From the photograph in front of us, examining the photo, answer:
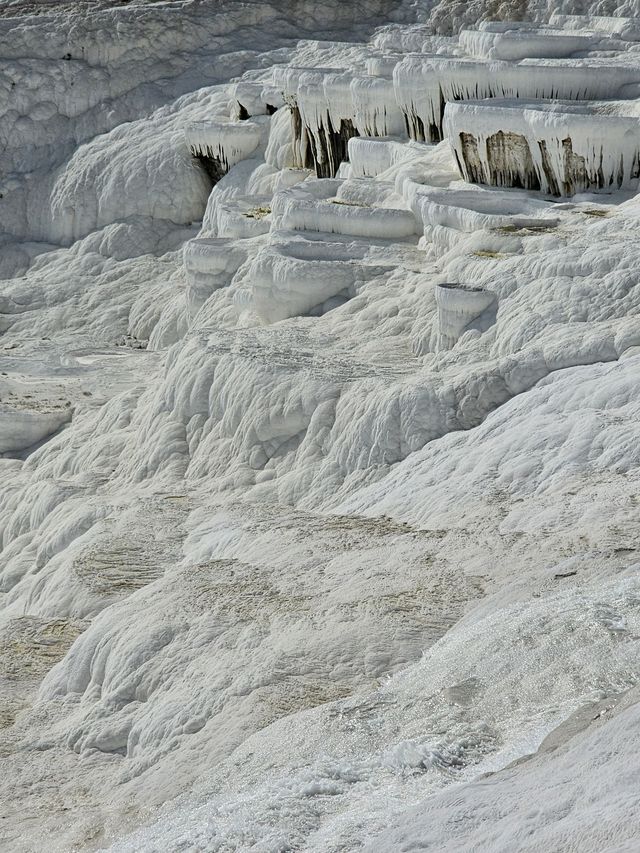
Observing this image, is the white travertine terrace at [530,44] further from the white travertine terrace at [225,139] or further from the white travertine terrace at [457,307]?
the white travertine terrace at [457,307]

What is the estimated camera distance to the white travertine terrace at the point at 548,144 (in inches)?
698

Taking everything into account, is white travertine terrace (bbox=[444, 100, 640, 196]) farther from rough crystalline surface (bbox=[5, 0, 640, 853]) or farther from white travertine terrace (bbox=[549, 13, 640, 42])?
white travertine terrace (bbox=[549, 13, 640, 42])

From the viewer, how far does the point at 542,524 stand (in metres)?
9.97

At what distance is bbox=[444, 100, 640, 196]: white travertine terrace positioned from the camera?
17.7 meters

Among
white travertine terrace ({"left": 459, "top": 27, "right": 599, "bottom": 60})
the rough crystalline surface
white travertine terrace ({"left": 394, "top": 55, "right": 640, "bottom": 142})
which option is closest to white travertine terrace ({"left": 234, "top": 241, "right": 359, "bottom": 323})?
the rough crystalline surface

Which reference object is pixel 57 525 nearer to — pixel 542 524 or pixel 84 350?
pixel 542 524

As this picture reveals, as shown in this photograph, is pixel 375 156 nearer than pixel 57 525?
No

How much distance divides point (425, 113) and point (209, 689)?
15.3 m

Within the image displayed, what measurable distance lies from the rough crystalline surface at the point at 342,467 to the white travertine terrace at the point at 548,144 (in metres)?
0.04

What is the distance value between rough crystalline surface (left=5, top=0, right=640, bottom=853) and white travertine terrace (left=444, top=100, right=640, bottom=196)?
0.04 m

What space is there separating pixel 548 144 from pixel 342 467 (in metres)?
6.90

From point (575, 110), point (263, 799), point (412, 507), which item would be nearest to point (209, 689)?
point (263, 799)

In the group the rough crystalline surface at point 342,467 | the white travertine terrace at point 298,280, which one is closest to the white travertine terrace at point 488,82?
the rough crystalline surface at point 342,467

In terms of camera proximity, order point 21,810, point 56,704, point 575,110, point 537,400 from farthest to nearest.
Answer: point 575,110 → point 537,400 → point 56,704 → point 21,810
